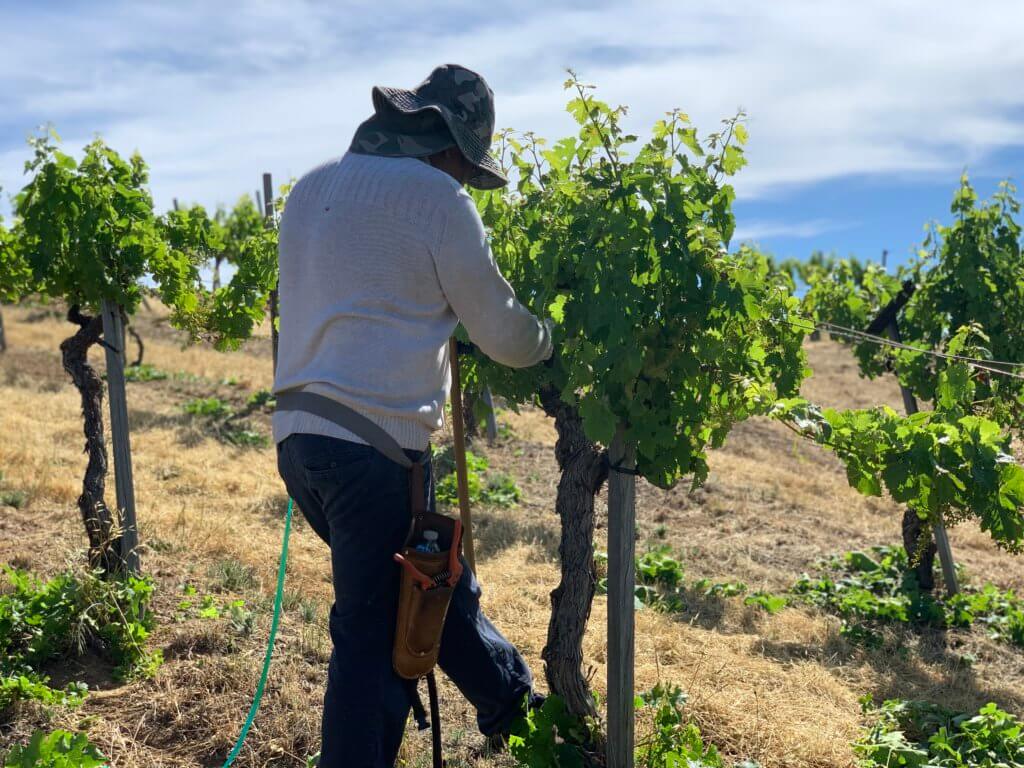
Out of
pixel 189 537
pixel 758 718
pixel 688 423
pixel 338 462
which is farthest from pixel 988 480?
pixel 189 537

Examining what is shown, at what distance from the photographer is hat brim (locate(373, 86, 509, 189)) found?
2.58m

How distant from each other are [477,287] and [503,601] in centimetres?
346

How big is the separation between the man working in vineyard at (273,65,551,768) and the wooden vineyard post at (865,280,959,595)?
5034 mm

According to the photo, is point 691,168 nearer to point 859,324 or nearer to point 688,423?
point 688,423

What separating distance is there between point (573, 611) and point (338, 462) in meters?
1.40

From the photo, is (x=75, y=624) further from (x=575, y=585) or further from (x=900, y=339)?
(x=900, y=339)

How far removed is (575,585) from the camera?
11.6ft

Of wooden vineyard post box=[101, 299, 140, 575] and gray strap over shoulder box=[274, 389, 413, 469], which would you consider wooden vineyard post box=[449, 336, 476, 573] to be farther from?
wooden vineyard post box=[101, 299, 140, 575]

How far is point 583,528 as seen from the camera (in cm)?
355

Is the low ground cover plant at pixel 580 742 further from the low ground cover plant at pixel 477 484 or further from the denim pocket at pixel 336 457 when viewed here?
the low ground cover plant at pixel 477 484

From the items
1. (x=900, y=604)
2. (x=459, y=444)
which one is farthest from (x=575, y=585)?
(x=900, y=604)

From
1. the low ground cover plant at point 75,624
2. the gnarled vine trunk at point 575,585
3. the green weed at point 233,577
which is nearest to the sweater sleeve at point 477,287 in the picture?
the gnarled vine trunk at point 575,585

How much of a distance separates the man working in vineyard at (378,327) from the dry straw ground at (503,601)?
1066 millimetres

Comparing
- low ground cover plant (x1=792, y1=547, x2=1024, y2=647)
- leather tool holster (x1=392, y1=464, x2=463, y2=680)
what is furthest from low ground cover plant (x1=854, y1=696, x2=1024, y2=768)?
leather tool holster (x1=392, y1=464, x2=463, y2=680)
